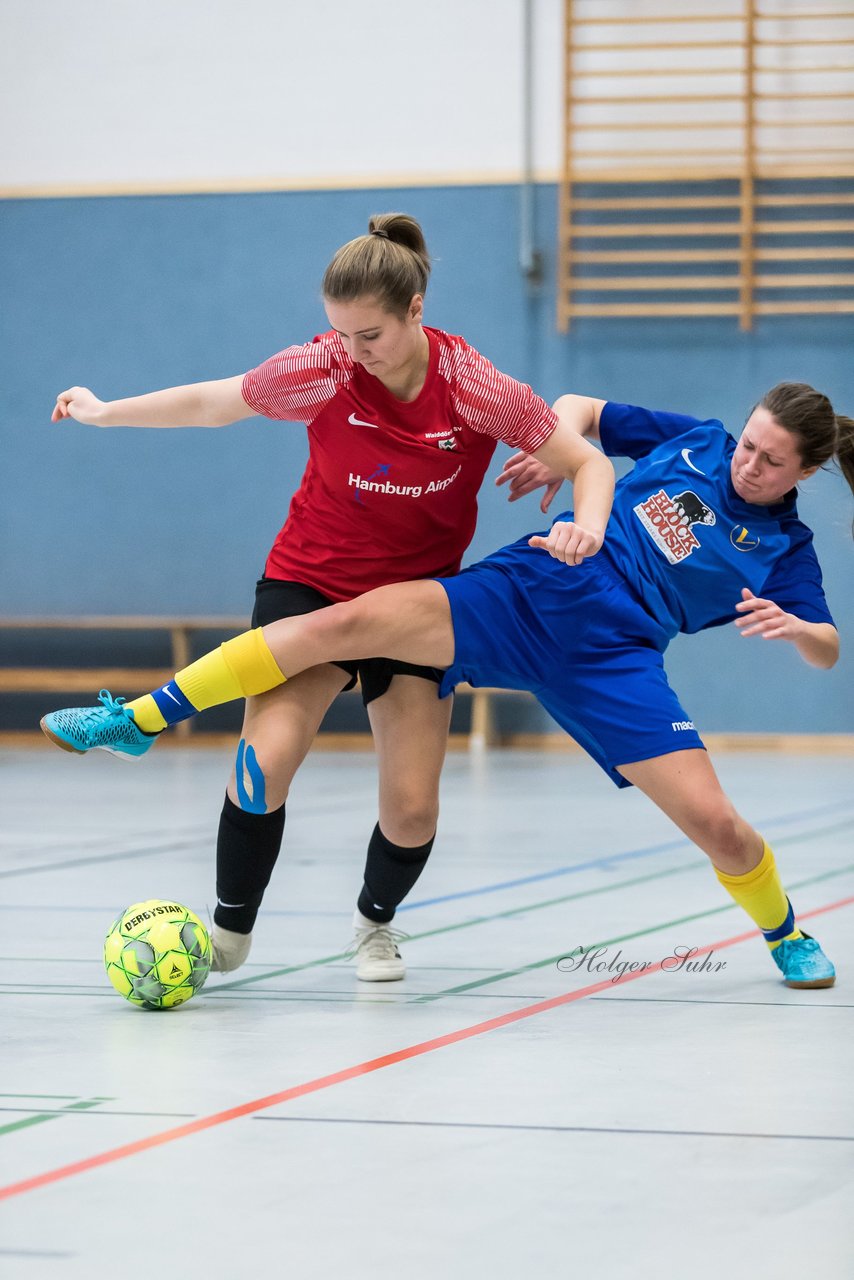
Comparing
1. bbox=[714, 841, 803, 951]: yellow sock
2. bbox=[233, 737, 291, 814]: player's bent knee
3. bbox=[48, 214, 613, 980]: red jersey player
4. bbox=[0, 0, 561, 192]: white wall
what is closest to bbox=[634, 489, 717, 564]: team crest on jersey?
bbox=[48, 214, 613, 980]: red jersey player

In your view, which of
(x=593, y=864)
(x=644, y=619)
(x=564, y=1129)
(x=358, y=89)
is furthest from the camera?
(x=358, y=89)

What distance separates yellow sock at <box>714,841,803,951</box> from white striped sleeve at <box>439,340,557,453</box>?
80 centimetres

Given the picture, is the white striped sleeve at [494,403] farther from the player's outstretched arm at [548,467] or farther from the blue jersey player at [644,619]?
the blue jersey player at [644,619]

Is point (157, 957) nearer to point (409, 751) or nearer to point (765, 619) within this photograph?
point (409, 751)

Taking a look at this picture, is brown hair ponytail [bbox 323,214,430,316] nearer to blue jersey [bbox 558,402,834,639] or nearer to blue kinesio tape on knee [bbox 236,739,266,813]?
blue jersey [bbox 558,402,834,639]

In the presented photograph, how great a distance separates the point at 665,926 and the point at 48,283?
7097mm

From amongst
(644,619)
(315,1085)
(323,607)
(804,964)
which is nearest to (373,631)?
(323,607)

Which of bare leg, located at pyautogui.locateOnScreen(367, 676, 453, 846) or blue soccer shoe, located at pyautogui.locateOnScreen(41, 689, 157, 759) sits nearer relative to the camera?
blue soccer shoe, located at pyautogui.locateOnScreen(41, 689, 157, 759)

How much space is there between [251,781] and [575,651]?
0.59 meters

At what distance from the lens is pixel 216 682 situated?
2760 millimetres

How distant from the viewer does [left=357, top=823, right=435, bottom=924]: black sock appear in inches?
119

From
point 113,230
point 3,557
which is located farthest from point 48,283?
point 3,557

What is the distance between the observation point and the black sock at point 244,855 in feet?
9.34

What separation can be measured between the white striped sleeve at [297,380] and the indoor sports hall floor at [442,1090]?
996 mm
